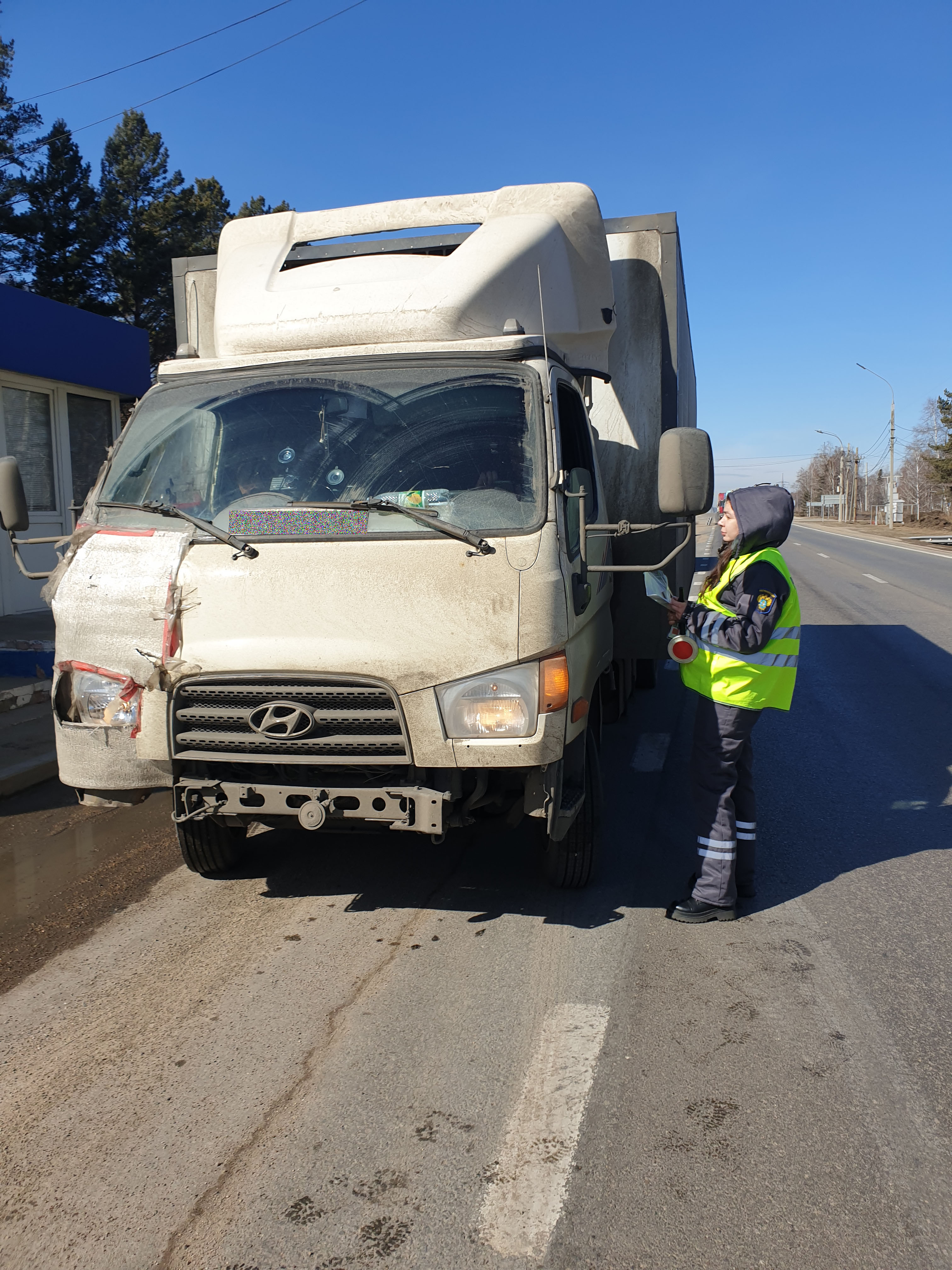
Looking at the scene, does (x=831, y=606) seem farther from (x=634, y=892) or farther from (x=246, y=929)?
(x=246, y=929)

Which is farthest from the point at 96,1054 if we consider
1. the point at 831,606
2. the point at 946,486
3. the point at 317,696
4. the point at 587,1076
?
the point at 946,486

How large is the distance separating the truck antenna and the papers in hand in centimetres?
85

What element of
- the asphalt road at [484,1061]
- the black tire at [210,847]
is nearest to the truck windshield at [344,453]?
the black tire at [210,847]

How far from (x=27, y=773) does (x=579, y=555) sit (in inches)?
173

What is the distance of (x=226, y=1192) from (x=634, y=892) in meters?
2.41

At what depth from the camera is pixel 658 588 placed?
13.6ft

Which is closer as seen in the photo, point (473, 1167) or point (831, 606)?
point (473, 1167)

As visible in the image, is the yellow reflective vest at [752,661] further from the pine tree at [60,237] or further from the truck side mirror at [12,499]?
the pine tree at [60,237]

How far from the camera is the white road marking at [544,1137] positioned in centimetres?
241

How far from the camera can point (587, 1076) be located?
306 centimetres

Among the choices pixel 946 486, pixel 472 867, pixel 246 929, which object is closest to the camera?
pixel 246 929

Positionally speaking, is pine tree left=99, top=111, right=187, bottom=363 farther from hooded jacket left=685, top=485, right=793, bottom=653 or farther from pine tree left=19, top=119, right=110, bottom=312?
hooded jacket left=685, top=485, right=793, bottom=653

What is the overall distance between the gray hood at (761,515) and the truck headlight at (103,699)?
2.53 metres

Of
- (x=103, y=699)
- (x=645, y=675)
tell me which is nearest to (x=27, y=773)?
(x=103, y=699)
